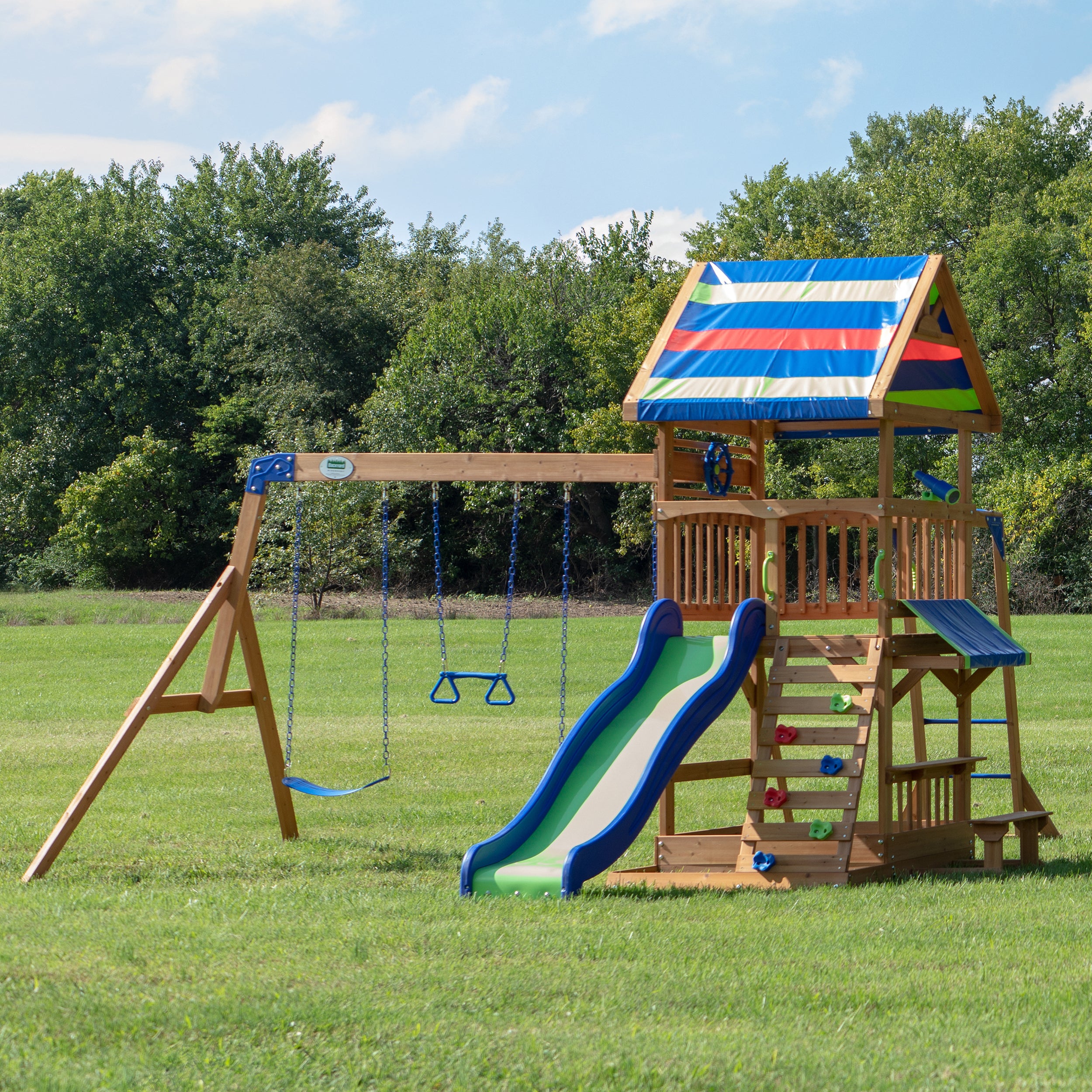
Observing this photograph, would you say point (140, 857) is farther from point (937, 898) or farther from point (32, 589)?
point (32, 589)

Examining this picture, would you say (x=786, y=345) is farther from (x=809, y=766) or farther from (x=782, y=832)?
(x=782, y=832)

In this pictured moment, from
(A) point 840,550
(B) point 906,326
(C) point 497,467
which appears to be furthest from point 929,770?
(C) point 497,467

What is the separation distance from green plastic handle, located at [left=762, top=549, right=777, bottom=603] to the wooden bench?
1884 millimetres

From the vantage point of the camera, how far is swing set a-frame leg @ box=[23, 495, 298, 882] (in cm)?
887

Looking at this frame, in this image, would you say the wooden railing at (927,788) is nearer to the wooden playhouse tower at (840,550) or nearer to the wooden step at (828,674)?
the wooden playhouse tower at (840,550)

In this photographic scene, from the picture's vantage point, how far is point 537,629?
30766 millimetres

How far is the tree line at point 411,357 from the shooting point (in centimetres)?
3628

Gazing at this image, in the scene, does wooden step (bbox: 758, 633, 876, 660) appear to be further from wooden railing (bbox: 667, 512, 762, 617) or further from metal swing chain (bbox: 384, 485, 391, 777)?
metal swing chain (bbox: 384, 485, 391, 777)

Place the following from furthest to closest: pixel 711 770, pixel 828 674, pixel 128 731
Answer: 1. pixel 711 770
2. pixel 128 731
3. pixel 828 674

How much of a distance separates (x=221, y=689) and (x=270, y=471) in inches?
63.1

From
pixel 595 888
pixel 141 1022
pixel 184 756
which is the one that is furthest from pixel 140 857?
pixel 184 756

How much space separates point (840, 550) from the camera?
9656 mm

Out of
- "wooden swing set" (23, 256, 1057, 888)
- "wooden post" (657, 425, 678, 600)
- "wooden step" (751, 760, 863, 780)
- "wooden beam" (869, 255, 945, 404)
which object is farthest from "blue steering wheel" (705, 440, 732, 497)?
"wooden step" (751, 760, 863, 780)

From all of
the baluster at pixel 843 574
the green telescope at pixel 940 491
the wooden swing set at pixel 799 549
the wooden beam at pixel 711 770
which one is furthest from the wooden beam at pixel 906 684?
the green telescope at pixel 940 491
